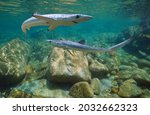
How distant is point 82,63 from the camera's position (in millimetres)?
8930

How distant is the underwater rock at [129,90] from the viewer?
7.88 m

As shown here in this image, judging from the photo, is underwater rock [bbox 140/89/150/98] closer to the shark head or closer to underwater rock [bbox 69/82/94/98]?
underwater rock [bbox 69/82/94/98]

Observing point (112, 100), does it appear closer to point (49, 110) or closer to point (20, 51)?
point (49, 110)

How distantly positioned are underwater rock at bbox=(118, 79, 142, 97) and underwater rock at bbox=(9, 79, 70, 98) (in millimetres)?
2267

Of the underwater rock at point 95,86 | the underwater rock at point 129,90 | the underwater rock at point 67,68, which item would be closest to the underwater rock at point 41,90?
the underwater rock at point 67,68

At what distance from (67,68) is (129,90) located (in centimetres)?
268

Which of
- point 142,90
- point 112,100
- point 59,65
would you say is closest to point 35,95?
point 59,65

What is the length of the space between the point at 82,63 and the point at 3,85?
12.8ft

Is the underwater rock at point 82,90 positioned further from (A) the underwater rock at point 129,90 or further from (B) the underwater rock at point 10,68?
(B) the underwater rock at point 10,68

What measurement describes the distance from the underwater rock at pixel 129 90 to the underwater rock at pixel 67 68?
1.45 m

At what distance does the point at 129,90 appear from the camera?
7.98 meters

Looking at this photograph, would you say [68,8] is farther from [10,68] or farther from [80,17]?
[80,17]

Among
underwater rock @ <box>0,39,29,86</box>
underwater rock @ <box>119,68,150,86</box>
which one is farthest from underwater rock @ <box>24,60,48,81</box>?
underwater rock @ <box>119,68,150,86</box>

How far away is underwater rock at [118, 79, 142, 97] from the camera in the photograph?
788 centimetres
